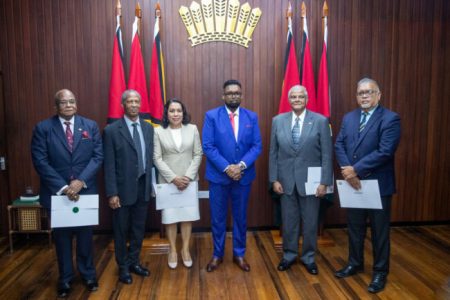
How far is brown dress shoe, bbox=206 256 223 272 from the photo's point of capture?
323 centimetres

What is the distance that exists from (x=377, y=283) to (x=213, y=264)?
131 cm

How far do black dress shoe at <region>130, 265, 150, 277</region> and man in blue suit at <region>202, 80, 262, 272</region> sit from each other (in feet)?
1.71

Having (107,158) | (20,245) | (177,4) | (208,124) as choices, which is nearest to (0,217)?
(20,245)

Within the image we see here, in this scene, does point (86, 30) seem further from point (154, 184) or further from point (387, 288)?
point (387, 288)

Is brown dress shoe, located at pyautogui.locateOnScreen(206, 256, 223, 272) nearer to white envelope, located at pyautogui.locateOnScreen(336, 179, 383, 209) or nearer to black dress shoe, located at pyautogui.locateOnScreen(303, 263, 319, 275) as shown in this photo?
black dress shoe, located at pyautogui.locateOnScreen(303, 263, 319, 275)

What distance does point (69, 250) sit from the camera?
9.39ft

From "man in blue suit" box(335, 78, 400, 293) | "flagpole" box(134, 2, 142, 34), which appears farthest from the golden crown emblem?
"man in blue suit" box(335, 78, 400, 293)

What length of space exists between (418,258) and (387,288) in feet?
2.80

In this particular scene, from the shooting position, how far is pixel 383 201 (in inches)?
112

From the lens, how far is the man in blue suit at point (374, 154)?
109 inches

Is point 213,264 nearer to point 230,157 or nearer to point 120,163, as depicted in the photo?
point 230,157

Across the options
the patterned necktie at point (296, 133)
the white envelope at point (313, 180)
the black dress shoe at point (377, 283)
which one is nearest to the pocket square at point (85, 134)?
the patterned necktie at point (296, 133)

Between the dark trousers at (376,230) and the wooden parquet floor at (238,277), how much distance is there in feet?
0.69

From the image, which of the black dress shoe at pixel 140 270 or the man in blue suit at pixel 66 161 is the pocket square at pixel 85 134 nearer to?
the man in blue suit at pixel 66 161
